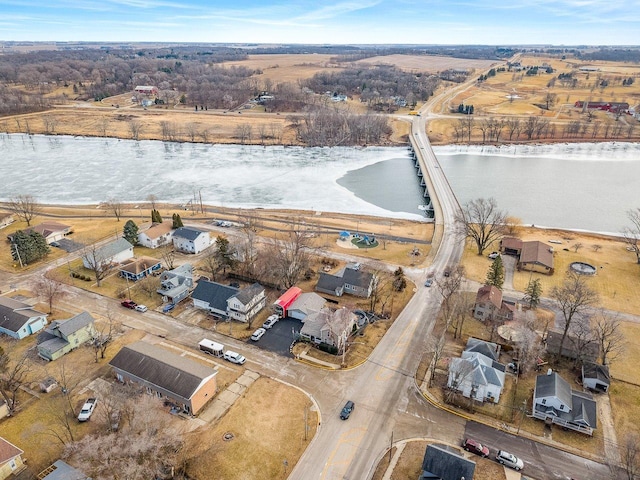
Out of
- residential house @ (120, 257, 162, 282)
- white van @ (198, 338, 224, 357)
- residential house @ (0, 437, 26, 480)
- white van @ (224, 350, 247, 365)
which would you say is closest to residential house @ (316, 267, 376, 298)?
white van @ (224, 350, 247, 365)

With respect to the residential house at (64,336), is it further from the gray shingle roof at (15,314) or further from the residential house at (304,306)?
the residential house at (304,306)

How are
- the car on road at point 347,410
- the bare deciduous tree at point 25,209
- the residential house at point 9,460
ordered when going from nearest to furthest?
the residential house at point 9,460 → the car on road at point 347,410 → the bare deciduous tree at point 25,209

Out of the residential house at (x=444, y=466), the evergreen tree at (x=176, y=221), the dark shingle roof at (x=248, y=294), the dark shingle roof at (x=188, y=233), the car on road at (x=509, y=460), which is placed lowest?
the car on road at (x=509, y=460)

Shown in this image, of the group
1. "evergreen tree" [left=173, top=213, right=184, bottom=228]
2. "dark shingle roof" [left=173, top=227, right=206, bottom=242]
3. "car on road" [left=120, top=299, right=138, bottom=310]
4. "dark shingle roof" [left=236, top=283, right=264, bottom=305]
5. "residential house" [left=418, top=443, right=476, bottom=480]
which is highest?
"evergreen tree" [left=173, top=213, right=184, bottom=228]

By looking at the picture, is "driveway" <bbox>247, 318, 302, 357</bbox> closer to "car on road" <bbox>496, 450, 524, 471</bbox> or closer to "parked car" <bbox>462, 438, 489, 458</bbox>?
"parked car" <bbox>462, 438, 489, 458</bbox>

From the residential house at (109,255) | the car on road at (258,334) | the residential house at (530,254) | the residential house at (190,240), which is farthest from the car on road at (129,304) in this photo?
the residential house at (530,254)
